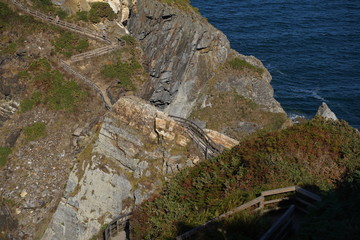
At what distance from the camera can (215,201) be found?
15.8 metres

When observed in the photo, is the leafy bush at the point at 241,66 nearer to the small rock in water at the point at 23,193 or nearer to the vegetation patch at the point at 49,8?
the vegetation patch at the point at 49,8

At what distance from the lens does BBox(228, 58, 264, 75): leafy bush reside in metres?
46.1

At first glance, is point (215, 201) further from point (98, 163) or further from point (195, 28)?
point (195, 28)

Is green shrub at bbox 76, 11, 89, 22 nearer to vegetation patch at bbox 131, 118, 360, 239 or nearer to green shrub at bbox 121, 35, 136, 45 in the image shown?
green shrub at bbox 121, 35, 136, 45

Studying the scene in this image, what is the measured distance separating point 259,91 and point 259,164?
2861 cm

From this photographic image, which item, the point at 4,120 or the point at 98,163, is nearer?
the point at 98,163

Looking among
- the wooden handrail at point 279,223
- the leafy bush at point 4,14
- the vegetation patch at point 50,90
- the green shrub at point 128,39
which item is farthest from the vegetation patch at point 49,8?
the wooden handrail at point 279,223

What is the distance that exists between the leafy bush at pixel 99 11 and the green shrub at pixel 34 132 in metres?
13.4

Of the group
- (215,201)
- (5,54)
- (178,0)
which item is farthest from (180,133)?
(178,0)

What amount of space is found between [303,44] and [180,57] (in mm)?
35268

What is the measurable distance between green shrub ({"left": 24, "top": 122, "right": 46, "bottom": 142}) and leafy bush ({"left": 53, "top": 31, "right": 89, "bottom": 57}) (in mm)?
8350

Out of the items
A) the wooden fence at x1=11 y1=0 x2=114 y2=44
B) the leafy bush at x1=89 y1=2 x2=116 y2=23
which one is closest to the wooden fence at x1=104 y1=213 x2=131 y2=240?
the wooden fence at x1=11 y1=0 x2=114 y2=44

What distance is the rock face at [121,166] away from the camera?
2320cm

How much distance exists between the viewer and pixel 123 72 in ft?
108
